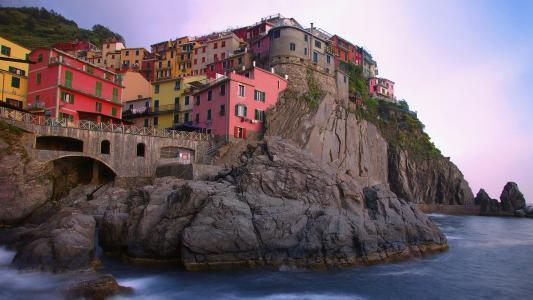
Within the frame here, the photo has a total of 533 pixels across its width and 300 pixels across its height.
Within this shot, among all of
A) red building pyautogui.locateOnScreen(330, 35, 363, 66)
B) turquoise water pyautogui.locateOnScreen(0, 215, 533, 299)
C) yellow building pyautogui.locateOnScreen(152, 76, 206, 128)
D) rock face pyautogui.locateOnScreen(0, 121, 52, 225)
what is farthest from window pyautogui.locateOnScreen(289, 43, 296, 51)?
turquoise water pyautogui.locateOnScreen(0, 215, 533, 299)

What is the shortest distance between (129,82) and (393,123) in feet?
169

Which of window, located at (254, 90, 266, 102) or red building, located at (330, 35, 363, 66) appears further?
red building, located at (330, 35, 363, 66)

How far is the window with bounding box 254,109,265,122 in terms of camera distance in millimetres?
50016

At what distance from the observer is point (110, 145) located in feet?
135

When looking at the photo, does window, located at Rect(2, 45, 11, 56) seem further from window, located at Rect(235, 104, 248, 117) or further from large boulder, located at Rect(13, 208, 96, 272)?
large boulder, located at Rect(13, 208, 96, 272)

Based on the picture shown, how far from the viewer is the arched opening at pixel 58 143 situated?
40812 millimetres

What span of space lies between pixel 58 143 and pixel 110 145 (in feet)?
19.4

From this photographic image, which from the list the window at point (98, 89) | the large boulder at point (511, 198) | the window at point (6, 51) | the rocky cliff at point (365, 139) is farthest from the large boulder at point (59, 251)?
the large boulder at point (511, 198)

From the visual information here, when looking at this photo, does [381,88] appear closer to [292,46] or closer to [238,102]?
[292,46]

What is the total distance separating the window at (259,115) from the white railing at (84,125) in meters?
6.61

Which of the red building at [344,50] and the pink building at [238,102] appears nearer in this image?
the pink building at [238,102]

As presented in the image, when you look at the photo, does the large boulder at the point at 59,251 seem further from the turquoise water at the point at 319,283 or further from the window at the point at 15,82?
the window at the point at 15,82

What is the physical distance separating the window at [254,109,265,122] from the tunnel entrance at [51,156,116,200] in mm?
18140

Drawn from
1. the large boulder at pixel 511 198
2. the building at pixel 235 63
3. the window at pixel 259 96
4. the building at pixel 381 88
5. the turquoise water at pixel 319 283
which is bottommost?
the turquoise water at pixel 319 283
